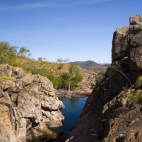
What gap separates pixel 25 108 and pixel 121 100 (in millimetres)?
22033

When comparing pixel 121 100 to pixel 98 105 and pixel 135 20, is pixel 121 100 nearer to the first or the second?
pixel 98 105

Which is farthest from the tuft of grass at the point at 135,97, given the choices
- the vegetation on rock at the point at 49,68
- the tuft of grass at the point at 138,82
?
the vegetation on rock at the point at 49,68

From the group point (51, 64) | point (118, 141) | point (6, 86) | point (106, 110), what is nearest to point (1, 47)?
point (51, 64)

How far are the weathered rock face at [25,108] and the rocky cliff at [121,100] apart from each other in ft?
28.7

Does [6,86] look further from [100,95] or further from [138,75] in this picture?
[138,75]

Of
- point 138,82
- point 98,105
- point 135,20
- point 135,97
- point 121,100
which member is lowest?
point 98,105

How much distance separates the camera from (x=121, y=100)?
24.8 meters

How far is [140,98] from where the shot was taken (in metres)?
23.1

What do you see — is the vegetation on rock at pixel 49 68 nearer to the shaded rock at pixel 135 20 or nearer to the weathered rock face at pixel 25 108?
the weathered rock face at pixel 25 108

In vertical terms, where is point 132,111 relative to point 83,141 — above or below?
above

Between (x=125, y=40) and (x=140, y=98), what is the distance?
39.8 feet

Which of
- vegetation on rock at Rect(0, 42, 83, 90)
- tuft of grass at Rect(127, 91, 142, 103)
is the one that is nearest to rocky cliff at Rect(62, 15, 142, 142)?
tuft of grass at Rect(127, 91, 142, 103)

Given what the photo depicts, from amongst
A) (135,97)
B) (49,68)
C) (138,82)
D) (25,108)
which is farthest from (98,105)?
(49,68)

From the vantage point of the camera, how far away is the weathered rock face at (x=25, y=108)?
32.7 metres
